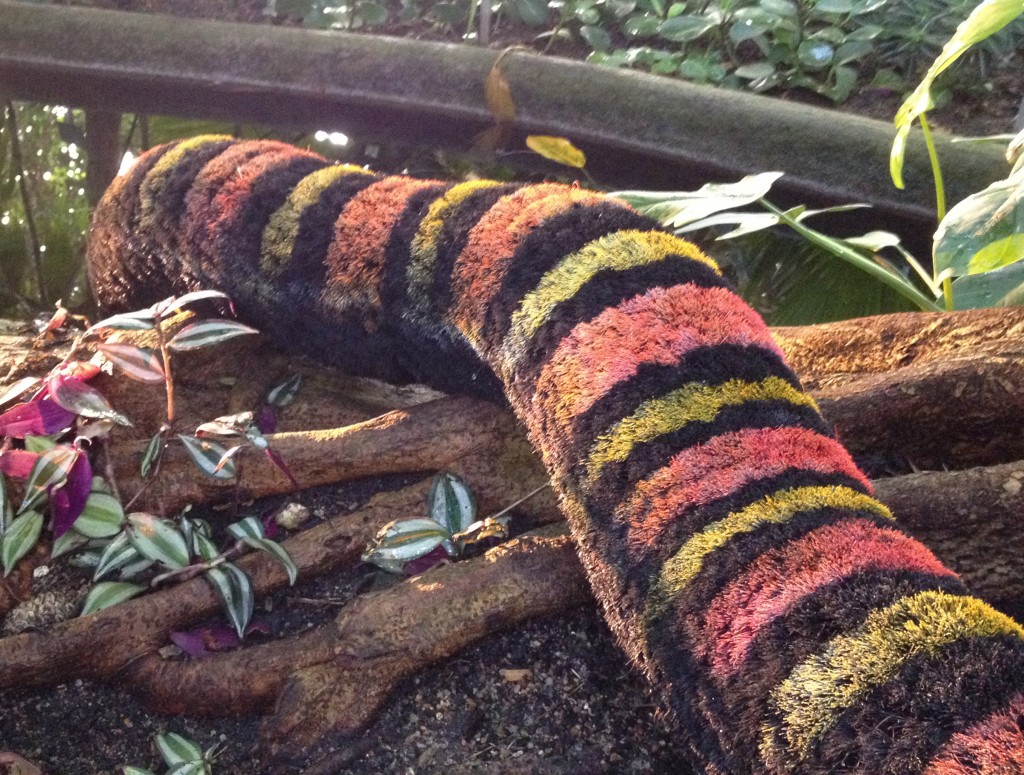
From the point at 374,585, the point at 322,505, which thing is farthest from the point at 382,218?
the point at 374,585

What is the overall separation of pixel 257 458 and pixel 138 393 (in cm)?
34

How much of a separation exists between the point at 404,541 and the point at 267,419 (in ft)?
1.91

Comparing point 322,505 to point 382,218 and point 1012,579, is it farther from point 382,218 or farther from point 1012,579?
point 1012,579

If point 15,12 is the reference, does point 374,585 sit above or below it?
below

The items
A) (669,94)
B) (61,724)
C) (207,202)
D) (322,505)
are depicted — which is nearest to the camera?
(61,724)

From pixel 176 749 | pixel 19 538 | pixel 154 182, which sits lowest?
pixel 176 749

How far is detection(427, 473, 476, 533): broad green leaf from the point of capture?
1759 mm

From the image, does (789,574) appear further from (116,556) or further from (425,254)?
(116,556)

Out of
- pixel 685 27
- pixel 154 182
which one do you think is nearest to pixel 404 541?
pixel 154 182

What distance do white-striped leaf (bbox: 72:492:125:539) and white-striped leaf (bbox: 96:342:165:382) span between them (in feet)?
0.82

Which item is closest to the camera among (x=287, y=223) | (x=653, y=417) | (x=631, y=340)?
(x=653, y=417)

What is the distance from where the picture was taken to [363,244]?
192 cm

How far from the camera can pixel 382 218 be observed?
1.93 metres

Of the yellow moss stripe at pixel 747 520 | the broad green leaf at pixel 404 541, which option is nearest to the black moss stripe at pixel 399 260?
the broad green leaf at pixel 404 541
